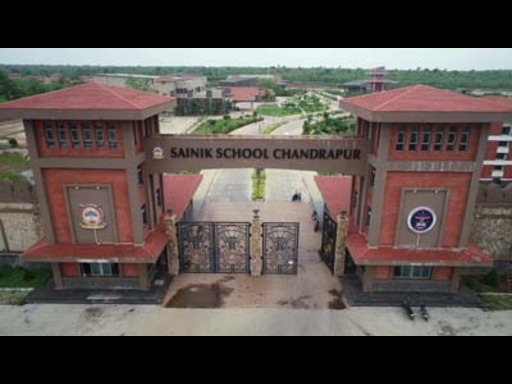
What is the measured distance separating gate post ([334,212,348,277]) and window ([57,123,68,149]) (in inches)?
481

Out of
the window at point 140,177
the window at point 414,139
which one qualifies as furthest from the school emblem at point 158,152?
the window at point 414,139

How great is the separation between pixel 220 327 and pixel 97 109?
9.61 m

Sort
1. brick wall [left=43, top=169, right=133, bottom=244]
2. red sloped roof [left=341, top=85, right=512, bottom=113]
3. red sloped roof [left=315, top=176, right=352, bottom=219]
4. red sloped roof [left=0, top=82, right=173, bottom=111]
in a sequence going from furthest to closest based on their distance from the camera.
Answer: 1. red sloped roof [left=315, top=176, right=352, bottom=219]
2. brick wall [left=43, top=169, right=133, bottom=244]
3. red sloped roof [left=0, top=82, right=173, bottom=111]
4. red sloped roof [left=341, top=85, right=512, bottom=113]

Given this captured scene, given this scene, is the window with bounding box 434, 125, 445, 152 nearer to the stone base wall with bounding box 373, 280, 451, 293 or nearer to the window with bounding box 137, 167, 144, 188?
the stone base wall with bounding box 373, 280, 451, 293

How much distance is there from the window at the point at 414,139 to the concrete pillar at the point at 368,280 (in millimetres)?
5425

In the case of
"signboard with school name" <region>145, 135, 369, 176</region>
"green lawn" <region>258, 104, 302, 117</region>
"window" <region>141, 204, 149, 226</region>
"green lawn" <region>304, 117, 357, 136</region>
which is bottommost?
"green lawn" <region>258, 104, 302, 117</region>

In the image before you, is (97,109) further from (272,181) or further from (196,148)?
(272,181)

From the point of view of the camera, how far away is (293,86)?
431ft

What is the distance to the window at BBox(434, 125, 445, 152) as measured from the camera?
47.3 feet

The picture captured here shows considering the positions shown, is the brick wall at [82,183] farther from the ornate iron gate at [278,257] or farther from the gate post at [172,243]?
the ornate iron gate at [278,257]

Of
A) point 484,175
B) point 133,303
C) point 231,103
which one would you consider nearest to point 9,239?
point 133,303

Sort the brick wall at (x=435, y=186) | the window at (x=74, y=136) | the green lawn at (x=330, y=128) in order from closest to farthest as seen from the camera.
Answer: the window at (x=74, y=136), the brick wall at (x=435, y=186), the green lawn at (x=330, y=128)

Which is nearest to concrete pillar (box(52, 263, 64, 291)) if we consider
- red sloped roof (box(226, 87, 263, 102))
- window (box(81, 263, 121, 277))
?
window (box(81, 263, 121, 277))

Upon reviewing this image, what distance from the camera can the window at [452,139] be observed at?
47.1 feet
